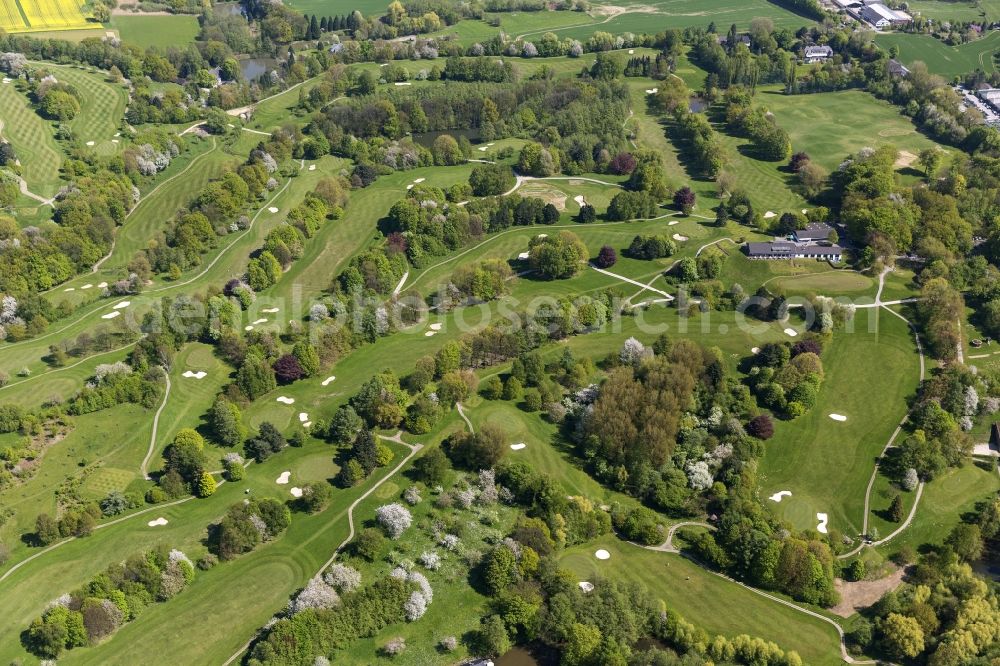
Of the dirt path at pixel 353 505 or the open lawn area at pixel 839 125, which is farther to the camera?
the open lawn area at pixel 839 125

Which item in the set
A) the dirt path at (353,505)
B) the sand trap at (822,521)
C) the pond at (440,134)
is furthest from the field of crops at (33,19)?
the sand trap at (822,521)

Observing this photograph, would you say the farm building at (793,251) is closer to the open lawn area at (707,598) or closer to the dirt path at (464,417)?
→ the dirt path at (464,417)

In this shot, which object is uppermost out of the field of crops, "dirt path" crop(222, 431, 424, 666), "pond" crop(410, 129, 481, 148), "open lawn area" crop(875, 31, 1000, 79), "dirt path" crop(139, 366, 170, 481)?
the field of crops

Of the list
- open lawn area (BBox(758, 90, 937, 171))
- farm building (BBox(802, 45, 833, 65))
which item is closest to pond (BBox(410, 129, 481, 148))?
open lawn area (BBox(758, 90, 937, 171))

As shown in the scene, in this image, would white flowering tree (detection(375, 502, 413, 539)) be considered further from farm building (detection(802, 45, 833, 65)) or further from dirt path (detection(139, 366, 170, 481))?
farm building (detection(802, 45, 833, 65))

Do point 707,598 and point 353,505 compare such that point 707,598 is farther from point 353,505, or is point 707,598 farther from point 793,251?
point 793,251

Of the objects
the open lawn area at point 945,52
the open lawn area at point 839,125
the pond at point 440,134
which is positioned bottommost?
the open lawn area at point 839,125

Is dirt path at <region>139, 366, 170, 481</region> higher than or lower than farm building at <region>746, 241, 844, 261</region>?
lower

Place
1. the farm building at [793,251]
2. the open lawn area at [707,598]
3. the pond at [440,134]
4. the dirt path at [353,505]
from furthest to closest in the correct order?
the pond at [440,134], the farm building at [793,251], the open lawn area at [707,598], the dirt path at [353,505]
